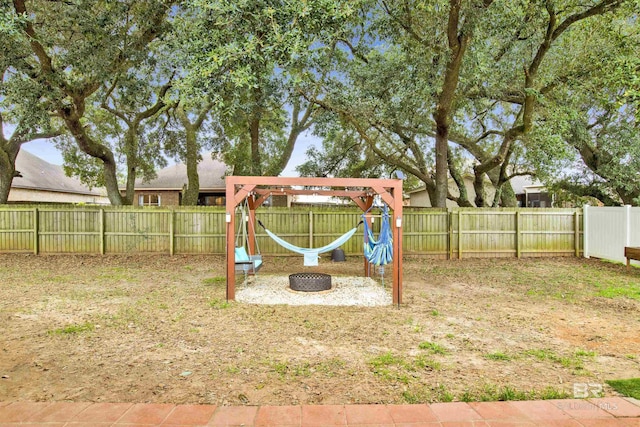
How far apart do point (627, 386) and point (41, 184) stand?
20.2m

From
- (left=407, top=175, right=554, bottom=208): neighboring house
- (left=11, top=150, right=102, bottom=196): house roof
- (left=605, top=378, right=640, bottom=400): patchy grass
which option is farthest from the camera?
(left=407, top=175, right=554, bottom=208): neighboring house

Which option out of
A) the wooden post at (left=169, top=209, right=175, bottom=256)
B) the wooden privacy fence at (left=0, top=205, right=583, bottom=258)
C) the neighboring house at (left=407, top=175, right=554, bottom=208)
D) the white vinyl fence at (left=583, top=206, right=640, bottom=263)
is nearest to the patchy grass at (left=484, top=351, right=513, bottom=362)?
the wooden privacy fence at (left=0, top=205, right=583, bottom=258)

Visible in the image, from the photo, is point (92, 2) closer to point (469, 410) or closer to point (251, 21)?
point (251, 21)

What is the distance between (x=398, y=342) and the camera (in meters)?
3.47

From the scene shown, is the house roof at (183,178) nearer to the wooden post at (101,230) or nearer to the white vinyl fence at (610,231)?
the wooden post at (101,230)

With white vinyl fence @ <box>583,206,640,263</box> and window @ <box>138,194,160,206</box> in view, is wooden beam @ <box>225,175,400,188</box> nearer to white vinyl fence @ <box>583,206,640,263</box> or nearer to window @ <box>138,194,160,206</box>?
white vinyl fence @ <box>583,206,640,263</box>

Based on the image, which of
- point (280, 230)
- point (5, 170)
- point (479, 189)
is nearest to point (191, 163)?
point (5, 170)

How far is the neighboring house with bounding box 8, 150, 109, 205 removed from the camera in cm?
1548

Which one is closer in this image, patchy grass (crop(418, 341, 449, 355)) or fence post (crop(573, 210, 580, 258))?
patchy grass (crop(418, 341, 449, 355))

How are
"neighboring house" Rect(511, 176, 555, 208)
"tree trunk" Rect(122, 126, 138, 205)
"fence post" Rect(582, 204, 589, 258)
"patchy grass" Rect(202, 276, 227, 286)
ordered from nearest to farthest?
1. "patchy grass" Rect(202, 276, 227, 286)
2. "fence post" Rect(582, 204, 589, 258)
3. "tree trunk" Rect(122, 126, 138, 205)
4. "neighboring house" Rect(511, 176, 555, 208)

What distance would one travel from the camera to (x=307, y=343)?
3436 mm

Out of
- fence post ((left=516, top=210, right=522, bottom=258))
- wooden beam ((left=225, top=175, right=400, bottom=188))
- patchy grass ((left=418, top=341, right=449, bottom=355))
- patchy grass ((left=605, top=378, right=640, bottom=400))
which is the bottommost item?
patchy grass ((left=418, top=341, right=449, bottom=355))

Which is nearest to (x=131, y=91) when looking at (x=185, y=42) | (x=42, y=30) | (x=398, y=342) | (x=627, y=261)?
(x=42, y=30)

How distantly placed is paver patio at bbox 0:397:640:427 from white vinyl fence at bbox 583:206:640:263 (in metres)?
7.14
